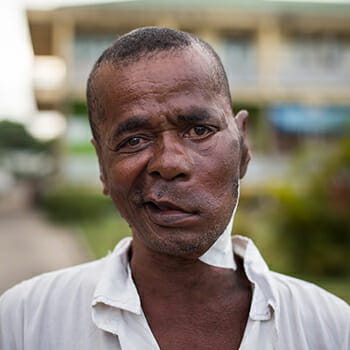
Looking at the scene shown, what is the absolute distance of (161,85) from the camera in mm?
1511

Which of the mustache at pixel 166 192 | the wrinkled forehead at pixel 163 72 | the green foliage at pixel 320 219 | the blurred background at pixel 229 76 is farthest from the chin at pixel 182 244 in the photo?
the blurred background at pixel 229 76

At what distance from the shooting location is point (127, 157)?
1.56 meters

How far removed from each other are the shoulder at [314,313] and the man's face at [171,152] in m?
0.35

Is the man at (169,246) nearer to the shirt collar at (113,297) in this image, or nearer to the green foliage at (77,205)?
the shirt collar at (113,297)

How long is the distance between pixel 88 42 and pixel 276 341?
16830mm

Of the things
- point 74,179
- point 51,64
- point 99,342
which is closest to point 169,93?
point 99,342

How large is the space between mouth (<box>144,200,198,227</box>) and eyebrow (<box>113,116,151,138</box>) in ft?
0.77

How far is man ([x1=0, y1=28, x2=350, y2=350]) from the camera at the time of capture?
1.51m

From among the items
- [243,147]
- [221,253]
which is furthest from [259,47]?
[221,253]

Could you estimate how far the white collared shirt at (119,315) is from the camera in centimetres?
155

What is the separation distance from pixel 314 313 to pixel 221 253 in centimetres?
36

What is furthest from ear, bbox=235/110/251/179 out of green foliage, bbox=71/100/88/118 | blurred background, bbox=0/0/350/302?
green foliage, bbox=71/100/88/118

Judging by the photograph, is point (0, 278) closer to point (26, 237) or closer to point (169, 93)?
point (26, 237)

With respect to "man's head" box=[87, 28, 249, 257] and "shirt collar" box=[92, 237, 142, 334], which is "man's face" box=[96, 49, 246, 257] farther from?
"shirt collar" box=[92, 237, 142, 334]
